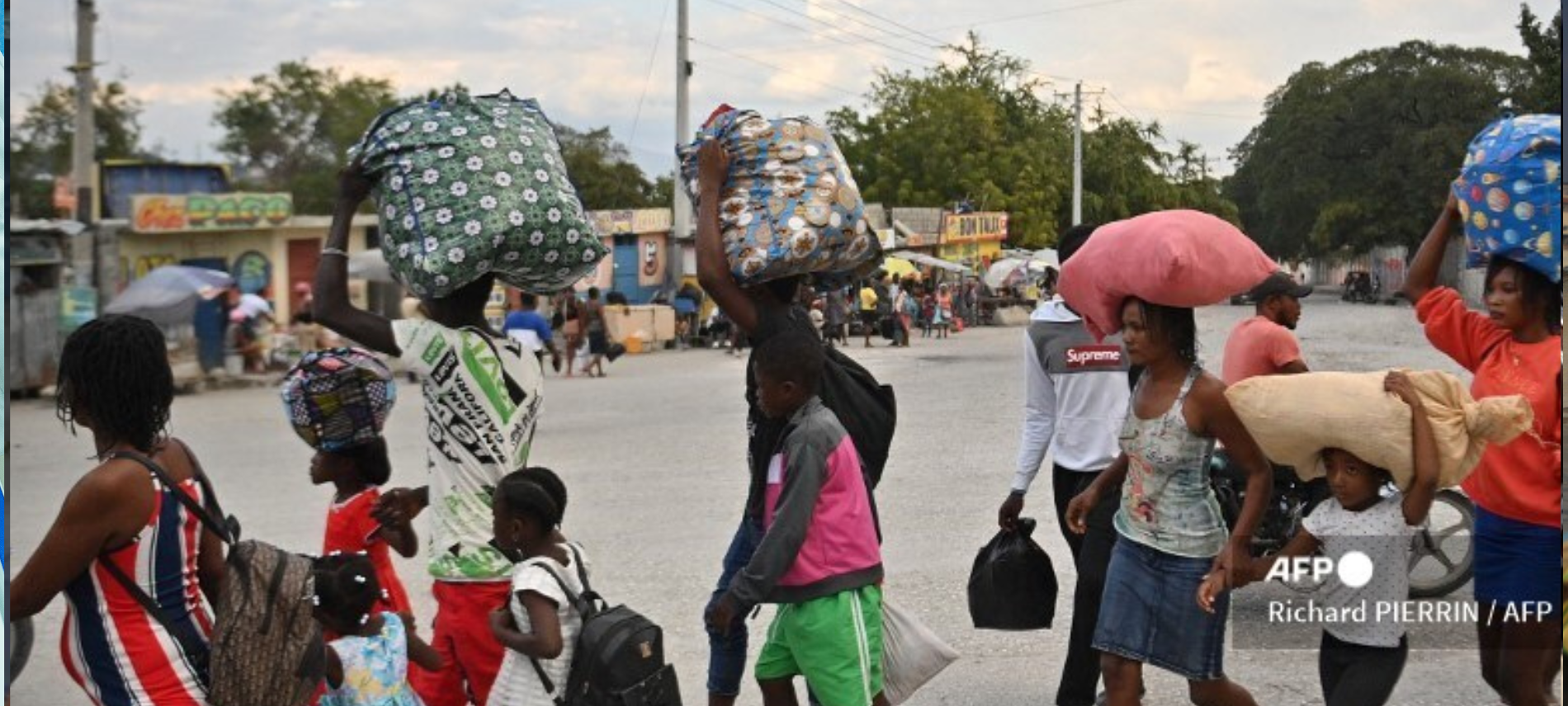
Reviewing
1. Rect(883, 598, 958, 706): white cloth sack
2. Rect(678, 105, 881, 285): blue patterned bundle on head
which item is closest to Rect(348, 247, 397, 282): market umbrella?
Rect(678, 105, 881, 285): blue patterned bundle on head

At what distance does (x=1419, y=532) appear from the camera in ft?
23.2

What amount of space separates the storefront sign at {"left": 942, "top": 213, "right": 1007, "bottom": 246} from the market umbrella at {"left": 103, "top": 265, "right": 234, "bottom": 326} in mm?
32740

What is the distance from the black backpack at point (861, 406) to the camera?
4.95 m

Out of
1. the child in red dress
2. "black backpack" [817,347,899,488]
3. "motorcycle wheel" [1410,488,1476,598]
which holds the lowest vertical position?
"motorcycle wheel" [1410,488,1476,598]

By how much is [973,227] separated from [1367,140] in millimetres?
14648

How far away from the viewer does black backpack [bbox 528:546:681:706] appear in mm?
4117

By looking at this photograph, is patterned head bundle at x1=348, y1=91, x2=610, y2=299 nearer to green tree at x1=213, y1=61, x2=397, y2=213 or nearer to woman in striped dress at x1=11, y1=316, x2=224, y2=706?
woman in striped dress at x1=11, y1=316, x2=224, y2=706

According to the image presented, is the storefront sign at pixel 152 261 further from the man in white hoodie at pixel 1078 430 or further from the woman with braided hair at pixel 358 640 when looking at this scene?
the woman with braided hair at pixel 358 640

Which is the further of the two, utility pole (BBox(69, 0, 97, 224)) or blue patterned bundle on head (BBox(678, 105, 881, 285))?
utility pole (BBox(69, 0, 97, 224))

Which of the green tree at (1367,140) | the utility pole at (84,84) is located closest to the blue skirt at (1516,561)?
the utility pole at (84,84)

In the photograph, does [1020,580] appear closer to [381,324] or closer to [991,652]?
[991,652]

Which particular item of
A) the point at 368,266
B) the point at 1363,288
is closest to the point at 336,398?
the point at 368,266

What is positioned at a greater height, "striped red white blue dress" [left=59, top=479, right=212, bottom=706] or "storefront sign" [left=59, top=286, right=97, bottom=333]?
"storefront sign" [left=59, top=286, right=97, bottom=333]

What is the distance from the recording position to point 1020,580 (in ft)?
18.8
